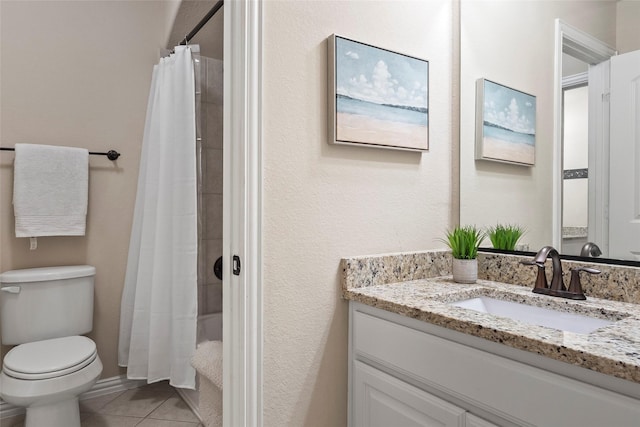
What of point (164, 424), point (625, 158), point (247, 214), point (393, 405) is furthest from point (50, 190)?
point (625, 158)

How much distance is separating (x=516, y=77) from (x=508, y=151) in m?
0.28

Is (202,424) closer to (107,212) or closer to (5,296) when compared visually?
(5,296)

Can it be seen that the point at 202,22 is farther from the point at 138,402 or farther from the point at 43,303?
the point at 138,402

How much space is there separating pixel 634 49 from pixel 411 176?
29.4 inches

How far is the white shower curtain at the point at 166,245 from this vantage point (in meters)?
2.06

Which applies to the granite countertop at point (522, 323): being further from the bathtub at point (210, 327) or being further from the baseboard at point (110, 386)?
the baseboard at point (110, 386)

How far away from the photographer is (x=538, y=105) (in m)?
1.40

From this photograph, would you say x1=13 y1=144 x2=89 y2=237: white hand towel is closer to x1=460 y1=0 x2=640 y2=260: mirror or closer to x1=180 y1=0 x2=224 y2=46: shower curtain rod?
x1=180 y1=0 x2=224 y2=46: shower curtain rod

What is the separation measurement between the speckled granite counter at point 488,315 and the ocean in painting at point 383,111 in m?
0.49

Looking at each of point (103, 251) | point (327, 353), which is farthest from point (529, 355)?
point (103, 251)

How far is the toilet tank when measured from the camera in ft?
6.49

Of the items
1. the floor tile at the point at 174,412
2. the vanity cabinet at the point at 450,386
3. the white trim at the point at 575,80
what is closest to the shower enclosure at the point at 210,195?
the floor tile at the point at 174,412

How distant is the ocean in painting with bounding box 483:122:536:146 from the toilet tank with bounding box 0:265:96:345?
2.19 m

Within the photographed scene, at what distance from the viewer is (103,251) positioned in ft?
7.73
